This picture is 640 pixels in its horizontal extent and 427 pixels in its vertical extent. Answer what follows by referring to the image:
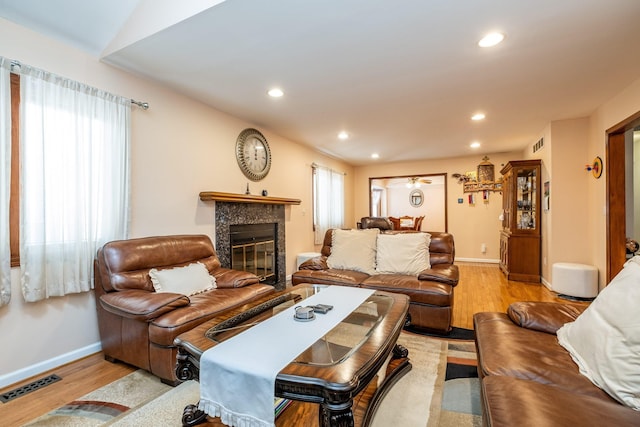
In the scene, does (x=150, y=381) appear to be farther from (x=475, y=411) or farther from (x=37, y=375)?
(x=475, y=411)

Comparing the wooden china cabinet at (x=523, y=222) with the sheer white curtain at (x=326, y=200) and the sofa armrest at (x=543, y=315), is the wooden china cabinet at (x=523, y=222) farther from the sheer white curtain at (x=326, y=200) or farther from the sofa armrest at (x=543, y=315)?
the sofa armrest at (x=543, y=315)

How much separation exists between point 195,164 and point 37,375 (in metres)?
2.20

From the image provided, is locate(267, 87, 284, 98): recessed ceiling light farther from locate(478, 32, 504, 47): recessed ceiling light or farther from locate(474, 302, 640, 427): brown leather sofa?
locate(474, 302, 640, 427): brown leather sofa

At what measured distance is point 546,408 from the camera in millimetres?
1019

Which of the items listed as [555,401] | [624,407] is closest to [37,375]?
[555,401]

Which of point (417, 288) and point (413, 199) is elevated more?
point (413, 199)

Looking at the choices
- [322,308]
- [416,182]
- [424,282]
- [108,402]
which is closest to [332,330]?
[322,308]

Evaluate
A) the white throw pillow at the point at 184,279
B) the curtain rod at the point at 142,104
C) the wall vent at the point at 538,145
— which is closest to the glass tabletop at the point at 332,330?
the white throw pillow at the point at 184,279

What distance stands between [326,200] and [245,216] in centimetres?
247

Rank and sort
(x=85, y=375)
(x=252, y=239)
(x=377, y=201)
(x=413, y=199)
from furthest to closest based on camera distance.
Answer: (x=377, y=201)
(x=413, y=199)
(x=252, y=239)
(x=85, y=375)

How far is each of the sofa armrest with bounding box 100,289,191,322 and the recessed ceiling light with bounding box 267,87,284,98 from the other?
85.2 inches

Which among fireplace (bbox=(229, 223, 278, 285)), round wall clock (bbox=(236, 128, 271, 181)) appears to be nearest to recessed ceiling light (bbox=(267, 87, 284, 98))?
round wall clock (bbox=(236, 128, 271, 181))

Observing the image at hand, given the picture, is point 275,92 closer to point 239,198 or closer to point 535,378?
point 239,198

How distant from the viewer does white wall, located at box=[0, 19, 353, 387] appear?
212cm
